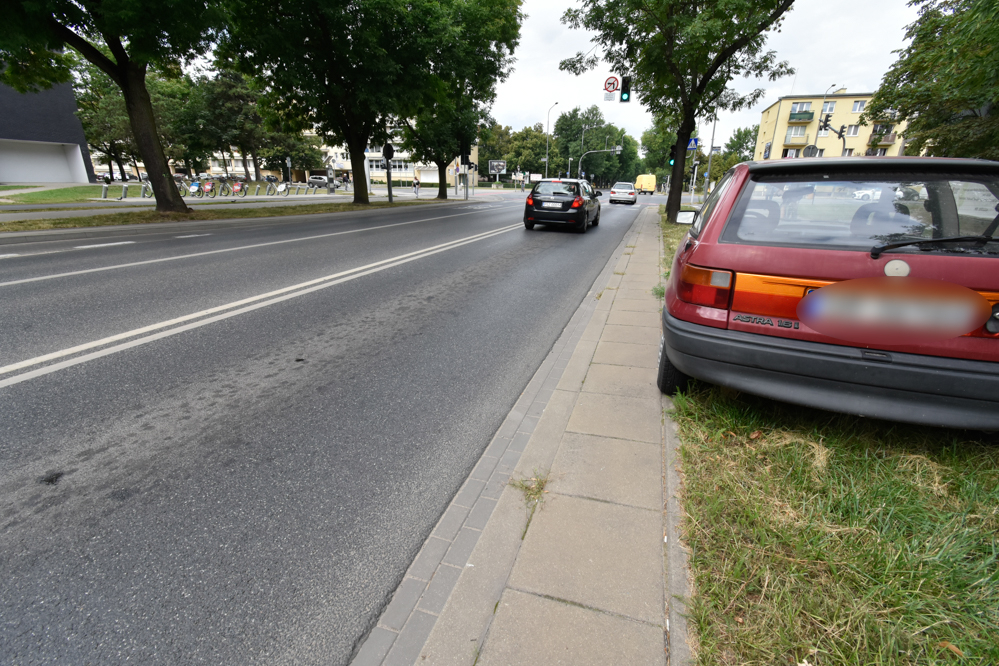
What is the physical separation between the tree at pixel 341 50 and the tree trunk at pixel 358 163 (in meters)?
1.44

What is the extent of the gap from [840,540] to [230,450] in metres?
2.99

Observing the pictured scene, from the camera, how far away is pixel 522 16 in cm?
3111

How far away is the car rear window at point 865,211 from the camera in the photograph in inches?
89.9

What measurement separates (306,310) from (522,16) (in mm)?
33423

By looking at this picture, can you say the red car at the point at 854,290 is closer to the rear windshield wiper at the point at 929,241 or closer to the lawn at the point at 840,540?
the rear windshield wiper at the point at 929,241

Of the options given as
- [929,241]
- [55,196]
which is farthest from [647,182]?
[929,241]

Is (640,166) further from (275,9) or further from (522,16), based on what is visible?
(275,9)

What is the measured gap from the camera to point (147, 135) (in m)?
14.0

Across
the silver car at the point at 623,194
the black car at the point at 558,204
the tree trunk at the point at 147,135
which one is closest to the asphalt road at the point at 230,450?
the black car at the point at 558,204

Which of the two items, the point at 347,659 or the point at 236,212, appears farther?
the point at 236,212

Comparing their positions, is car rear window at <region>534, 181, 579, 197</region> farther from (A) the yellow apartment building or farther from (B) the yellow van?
(B) the yellow van

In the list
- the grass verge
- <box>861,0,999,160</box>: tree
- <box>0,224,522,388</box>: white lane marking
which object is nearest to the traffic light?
<box>861,0,999,160</box>: tree

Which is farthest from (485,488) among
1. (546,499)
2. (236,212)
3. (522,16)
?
(522,16)

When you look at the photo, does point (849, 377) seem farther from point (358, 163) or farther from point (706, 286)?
point (358, 163)
